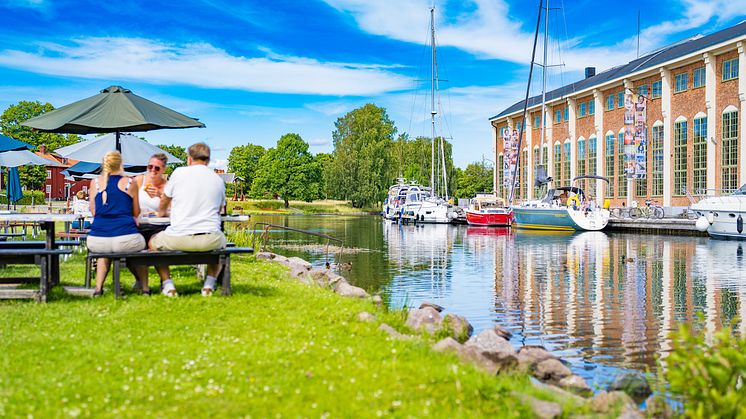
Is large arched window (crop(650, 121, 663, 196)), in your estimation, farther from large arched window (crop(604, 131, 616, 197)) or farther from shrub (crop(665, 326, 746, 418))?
shrub (crop(665, 326, 746, 418))

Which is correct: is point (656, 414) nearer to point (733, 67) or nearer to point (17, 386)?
point (17, 386)

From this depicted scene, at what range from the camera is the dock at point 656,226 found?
139 ft

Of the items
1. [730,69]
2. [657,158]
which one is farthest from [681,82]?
[657,158]

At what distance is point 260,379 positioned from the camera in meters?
5.70

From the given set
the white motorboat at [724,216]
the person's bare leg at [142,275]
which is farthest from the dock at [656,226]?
the person's bare leg at [142,275]

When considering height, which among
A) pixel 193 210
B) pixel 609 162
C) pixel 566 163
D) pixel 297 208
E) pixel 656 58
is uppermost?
pixel 656 58

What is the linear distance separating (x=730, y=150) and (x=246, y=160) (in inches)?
3738

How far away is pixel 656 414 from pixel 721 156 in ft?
162

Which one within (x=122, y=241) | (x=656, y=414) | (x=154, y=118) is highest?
(x=154, y=118)

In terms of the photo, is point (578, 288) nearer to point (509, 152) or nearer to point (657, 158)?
point (657, 158)

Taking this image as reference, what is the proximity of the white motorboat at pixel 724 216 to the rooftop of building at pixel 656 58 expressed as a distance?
14.8 metres

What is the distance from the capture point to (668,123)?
184ft

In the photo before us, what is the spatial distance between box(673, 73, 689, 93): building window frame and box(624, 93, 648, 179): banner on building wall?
2.58m

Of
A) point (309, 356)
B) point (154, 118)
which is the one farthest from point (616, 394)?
point (154, 118)
